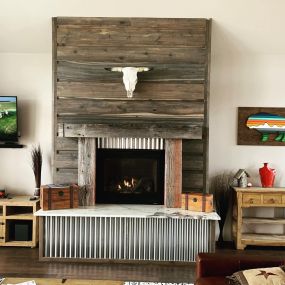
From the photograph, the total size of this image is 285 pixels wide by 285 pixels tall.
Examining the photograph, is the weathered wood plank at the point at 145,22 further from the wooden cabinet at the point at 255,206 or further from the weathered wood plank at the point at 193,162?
the wooden cabinet at the point at 255,206

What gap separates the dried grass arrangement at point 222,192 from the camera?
5.31m

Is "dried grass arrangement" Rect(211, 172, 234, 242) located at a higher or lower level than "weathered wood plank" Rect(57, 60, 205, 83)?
lower

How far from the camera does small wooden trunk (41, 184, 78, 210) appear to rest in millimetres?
4484

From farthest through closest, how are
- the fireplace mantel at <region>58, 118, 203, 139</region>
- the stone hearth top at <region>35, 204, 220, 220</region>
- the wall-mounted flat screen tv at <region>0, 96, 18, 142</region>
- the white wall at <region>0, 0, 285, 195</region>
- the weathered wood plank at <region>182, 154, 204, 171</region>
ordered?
the wall-mounted flat screen tv at <region>0, 96, 18, 142</region>
the white wall at <region>0, 0, 285, 195</region>
the weathered wood plank at <region>182, 154, 204, 171</region>
the fireplace mantel at <region>58, 118, 203, 139</region>
the stone hearth top at <region>35, 204, 220, 220</region>

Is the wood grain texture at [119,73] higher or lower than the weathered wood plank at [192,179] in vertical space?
higher

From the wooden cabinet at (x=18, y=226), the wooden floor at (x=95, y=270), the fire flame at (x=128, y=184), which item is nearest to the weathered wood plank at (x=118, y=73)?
the fire flame at (x=128, y=184)

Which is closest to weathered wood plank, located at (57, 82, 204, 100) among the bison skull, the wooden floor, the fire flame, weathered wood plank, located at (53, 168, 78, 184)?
the bison skull

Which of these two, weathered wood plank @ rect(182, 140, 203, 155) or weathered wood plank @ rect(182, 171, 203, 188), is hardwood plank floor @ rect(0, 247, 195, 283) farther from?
weathered wood plank @ rect(182, 140, 203, 155)

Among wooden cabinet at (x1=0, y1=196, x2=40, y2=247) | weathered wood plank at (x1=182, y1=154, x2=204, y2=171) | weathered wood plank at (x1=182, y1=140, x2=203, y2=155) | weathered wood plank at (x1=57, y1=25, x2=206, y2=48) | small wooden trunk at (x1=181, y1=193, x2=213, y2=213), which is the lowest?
wooden cabinet at (x1=0, y1=196, x2=40, y2=247)

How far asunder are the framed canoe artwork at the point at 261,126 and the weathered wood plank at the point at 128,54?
112 cm

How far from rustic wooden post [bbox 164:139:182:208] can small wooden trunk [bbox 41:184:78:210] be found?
1.06 meters

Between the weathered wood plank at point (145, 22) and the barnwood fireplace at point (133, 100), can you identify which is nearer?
the barnwood fireplace at point (133, 100)

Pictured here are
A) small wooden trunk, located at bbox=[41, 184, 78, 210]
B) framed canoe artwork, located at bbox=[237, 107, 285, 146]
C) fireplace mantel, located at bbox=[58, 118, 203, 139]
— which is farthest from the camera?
framed canoe artwork, located at bbox=[237, 107, 285, 146]

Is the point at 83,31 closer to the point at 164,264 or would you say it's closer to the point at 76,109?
the point at 76,109
